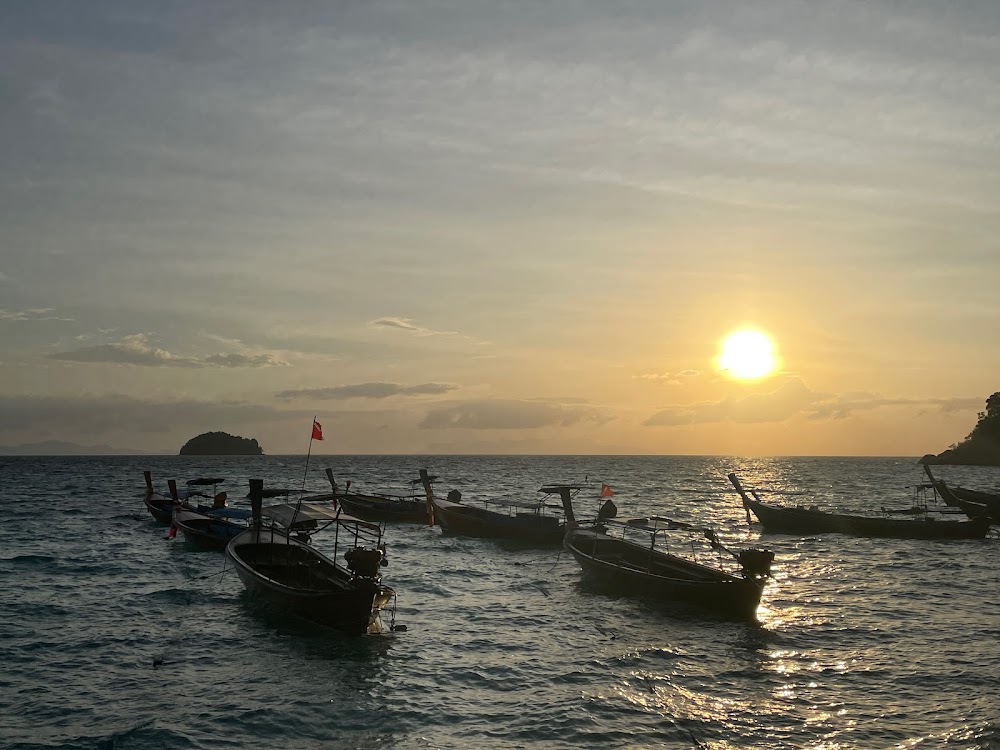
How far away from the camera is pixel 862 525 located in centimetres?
5294

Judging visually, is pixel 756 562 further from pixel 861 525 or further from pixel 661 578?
pixel 861 525

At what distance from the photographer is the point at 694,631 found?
80.6 ft

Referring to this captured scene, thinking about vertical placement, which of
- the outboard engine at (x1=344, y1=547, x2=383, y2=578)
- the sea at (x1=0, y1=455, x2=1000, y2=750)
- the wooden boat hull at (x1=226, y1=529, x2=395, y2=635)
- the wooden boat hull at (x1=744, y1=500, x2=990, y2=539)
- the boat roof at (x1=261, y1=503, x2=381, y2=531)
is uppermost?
the boat roof at (x1=261, y1=503, x2=381, y2=531)

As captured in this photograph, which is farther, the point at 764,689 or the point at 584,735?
the point at 764,689

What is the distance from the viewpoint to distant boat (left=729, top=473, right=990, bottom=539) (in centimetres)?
5019

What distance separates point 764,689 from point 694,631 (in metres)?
5.73

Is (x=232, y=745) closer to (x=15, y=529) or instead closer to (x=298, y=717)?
(x=298, y=717)

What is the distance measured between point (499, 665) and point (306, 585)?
8.65m

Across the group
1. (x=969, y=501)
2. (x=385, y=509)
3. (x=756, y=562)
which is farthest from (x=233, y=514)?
(x=969, y=501)

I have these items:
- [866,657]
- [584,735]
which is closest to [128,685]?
[584,735]

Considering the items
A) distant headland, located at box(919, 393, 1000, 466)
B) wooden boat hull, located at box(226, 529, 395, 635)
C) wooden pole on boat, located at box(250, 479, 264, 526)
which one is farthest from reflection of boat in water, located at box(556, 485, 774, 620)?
distant headland, located at box(919, 393, 1000, 466)

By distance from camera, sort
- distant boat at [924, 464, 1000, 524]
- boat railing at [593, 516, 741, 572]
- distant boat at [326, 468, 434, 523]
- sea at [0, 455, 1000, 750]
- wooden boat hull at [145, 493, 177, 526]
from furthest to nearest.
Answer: distant boat at [326, 468, 434, 523] → wooden boat hull at [145, 493, 177, 526] → distant boat at [924, 464, 1000, 524] → boat railing at [593, 516, 741, 572] → sea at [0, 455, 1000, 750]

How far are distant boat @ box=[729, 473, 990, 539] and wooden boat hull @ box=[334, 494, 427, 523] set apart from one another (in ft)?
77.0

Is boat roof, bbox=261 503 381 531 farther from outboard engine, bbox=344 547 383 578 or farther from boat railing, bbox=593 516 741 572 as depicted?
boat railing, bbox=593 516 741 572
